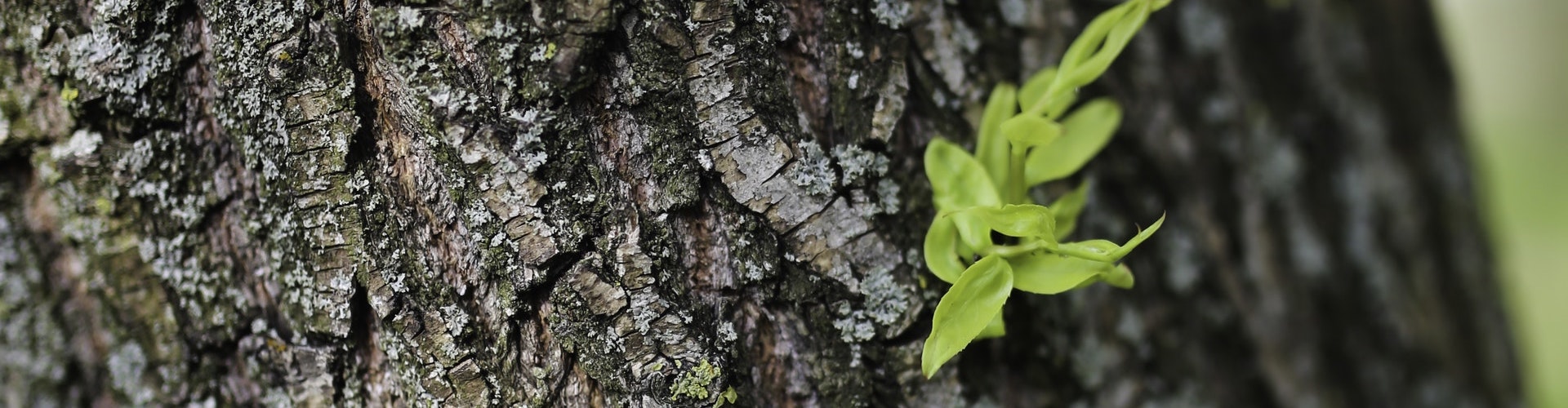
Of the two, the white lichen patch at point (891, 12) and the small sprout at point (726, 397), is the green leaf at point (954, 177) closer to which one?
the white lichen patch at point (891, 12)

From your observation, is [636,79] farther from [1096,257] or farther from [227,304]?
[227,304]

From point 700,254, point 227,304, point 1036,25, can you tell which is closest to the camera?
point 700,254

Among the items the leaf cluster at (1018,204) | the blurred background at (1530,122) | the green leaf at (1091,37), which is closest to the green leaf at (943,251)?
the leaf cluster at (1018,204)

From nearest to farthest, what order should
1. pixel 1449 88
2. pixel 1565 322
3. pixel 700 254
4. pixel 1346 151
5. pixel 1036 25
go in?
pixel 700 254
pixel 1036 25
pixel 1346 151
pixel 1449 88
pixel 1565 322

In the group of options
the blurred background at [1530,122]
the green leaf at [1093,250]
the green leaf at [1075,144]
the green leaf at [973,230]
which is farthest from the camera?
the blurred background at [1530,122]

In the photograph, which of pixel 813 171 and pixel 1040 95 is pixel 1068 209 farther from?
pixel 813 171

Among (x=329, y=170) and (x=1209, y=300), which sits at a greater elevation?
(x=329, y=170)

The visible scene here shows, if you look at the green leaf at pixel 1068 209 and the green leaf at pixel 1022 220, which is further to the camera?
the green leaf at pixel 1068 209

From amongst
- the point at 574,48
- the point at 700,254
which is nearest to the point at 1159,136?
the point at 700,254
